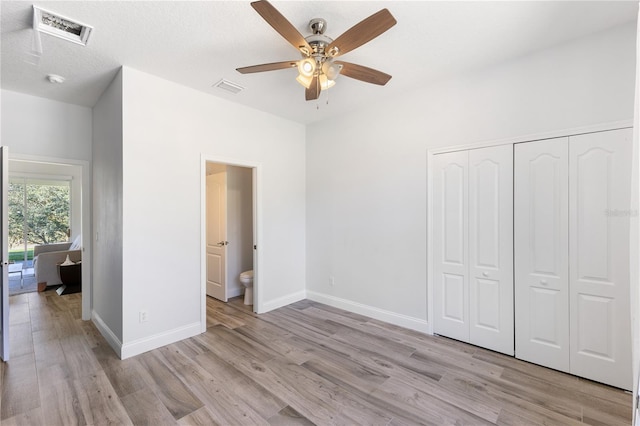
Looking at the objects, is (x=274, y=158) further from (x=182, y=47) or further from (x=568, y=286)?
(x=568, y=286)

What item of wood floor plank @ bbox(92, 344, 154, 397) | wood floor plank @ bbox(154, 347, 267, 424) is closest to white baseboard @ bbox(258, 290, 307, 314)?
wood floor plank @ bbox(154, 347, 267, 424)

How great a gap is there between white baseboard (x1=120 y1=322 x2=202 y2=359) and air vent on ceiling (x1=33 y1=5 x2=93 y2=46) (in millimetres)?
2689

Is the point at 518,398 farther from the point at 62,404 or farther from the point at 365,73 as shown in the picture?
the point at 62,404

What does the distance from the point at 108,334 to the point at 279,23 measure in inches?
136

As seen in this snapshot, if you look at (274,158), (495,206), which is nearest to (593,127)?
(495,206)

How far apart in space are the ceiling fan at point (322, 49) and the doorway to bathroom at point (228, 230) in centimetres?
247

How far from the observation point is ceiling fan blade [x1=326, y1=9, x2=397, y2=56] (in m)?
1.66

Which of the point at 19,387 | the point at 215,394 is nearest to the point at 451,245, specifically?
the point at 215,394

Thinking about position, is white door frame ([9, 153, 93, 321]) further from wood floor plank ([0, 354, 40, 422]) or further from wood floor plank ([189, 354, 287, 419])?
wood floor plank ([189, 354, 287, 419])

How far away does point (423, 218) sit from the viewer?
3.23 m

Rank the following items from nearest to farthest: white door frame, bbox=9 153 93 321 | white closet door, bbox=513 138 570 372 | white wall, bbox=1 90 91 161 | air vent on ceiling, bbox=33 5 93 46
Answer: air vent on ceiling, bbox=33 5 93 46
white closet door, bbox=513 138 570 372
white wall, bbox=1 90 91 161
white door frame, bbox=9 153 93 321

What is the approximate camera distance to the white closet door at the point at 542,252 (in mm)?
2445

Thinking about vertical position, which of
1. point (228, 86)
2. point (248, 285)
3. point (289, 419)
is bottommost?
point (289, 419)

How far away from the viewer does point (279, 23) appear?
5.66 feet
